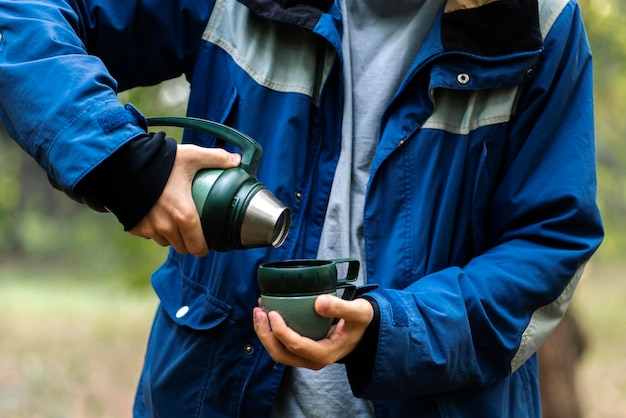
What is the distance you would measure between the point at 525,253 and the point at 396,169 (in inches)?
15.1

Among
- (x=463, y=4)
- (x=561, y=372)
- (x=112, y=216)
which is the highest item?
(x=463, y=4)

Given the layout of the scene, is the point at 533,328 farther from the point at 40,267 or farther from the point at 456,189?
the point at 40,267

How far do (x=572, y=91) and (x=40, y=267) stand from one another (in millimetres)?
13288

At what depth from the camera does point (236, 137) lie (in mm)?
2059

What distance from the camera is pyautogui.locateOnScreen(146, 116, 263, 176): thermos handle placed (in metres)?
2.03

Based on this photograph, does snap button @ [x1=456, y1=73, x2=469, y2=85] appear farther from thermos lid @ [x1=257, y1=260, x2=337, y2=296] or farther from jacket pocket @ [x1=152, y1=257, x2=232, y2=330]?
jacket pocket @ [x1=152, y1=257, x2=232, y2=330]

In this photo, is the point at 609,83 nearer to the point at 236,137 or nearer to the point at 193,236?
the point at 236,137

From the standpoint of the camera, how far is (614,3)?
14.7ft

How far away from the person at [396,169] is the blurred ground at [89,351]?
3.13 metres

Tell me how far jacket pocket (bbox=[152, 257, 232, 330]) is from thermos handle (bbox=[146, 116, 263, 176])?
44 centimetres

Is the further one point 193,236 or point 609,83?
point 609,83

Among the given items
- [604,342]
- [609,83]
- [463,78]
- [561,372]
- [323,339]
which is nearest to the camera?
[323,339]

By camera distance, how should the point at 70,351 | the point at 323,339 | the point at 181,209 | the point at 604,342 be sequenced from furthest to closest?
1. the point at 604,342
2. the point at 70,351
3. the point at 323,339
4. the point at 181,209

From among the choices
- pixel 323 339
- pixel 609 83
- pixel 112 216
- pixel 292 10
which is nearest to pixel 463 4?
pixel 292 10
